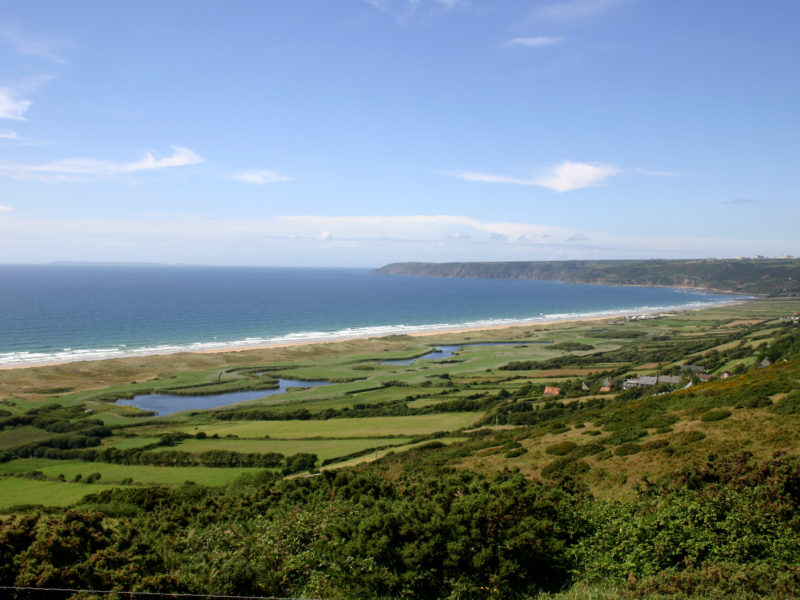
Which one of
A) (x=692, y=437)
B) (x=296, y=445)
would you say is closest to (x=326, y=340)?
(x=296, y=445)

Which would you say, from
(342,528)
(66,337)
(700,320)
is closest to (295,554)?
(342,528)

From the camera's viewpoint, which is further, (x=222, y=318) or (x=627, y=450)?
(x=222, y=318)

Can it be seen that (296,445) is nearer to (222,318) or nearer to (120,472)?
(120,472)

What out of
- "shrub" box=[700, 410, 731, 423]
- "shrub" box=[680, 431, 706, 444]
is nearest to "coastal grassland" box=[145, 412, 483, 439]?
"shrub" box=[700, 410, 731, 423]

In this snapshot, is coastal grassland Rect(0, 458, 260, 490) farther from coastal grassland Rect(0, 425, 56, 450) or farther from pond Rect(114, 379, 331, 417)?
pond Rect(114, 379, 331, 417)

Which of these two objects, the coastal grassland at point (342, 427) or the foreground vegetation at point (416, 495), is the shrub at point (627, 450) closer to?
the foreground vegetation at point (416, 495)

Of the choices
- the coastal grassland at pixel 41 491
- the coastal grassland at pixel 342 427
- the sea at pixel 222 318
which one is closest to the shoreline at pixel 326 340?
the sea at pixel 222 318

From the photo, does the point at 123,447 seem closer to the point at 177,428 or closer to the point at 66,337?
the point at 177,428
